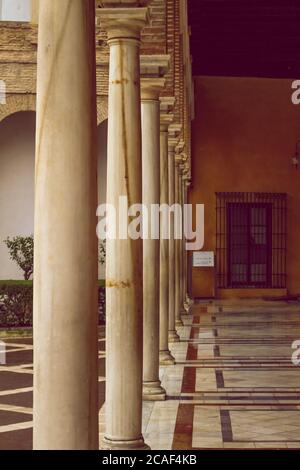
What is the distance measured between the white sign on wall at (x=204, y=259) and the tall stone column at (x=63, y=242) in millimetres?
23731

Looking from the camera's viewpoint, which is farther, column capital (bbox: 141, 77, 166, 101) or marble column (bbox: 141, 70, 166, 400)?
marble column (bbox: 141, 70, 166, 400)

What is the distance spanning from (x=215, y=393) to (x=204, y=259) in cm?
1695

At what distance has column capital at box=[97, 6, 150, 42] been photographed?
24.6 ft

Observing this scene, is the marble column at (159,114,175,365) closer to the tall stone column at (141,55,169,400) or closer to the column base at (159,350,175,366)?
the column base at (159,350,175,366)

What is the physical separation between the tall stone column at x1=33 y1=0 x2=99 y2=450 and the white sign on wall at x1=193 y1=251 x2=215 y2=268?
77.9ft

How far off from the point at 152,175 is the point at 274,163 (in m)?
18.1

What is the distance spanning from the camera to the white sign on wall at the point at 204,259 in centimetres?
2802

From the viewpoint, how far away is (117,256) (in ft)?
25.0

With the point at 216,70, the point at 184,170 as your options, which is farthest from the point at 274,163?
the point at 184,170

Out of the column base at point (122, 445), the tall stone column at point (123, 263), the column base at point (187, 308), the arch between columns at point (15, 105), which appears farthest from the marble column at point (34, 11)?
the column base at point (122, 445)

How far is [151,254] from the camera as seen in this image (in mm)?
11000

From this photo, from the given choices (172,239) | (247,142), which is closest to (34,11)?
(172,239)

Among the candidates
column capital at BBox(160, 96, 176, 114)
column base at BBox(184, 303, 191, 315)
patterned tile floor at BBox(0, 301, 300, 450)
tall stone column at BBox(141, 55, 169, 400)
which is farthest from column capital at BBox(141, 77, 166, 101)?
column base at BBox(184, 303, 191, 315)

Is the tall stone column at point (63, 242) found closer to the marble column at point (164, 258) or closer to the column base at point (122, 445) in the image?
the column base at point (122, 445)
